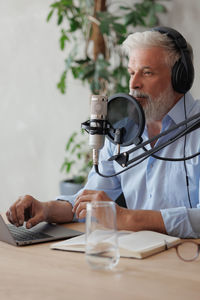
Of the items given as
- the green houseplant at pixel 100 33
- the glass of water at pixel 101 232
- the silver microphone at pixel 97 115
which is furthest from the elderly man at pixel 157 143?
the green houseplant at pixel 100 33

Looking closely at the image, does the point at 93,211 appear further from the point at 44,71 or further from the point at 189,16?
the point at 44,71

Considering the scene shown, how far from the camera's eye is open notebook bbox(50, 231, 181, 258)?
1082 mm

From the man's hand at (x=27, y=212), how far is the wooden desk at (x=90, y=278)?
293 mm

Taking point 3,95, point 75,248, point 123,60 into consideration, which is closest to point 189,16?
point 123,60

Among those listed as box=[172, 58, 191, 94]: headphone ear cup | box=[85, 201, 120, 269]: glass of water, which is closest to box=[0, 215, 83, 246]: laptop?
box=[85, 201, 120, 269]: glass of water

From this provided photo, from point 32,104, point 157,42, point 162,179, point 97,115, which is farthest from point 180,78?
point 32,104

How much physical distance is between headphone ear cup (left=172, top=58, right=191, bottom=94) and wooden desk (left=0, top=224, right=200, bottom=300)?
733mm

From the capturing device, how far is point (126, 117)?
1.27 metres

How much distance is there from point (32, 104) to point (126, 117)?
2.63m

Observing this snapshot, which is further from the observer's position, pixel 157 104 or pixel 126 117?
pixel 157 104

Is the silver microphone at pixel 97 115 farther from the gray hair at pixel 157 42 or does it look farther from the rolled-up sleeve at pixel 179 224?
the gray hair at pixel 157 42

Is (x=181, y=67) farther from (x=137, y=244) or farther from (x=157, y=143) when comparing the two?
(x=137, y=244)

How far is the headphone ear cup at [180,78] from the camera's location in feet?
5.37

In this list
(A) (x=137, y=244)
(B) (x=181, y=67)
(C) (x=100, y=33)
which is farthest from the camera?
(C) (x=100, y=33)
